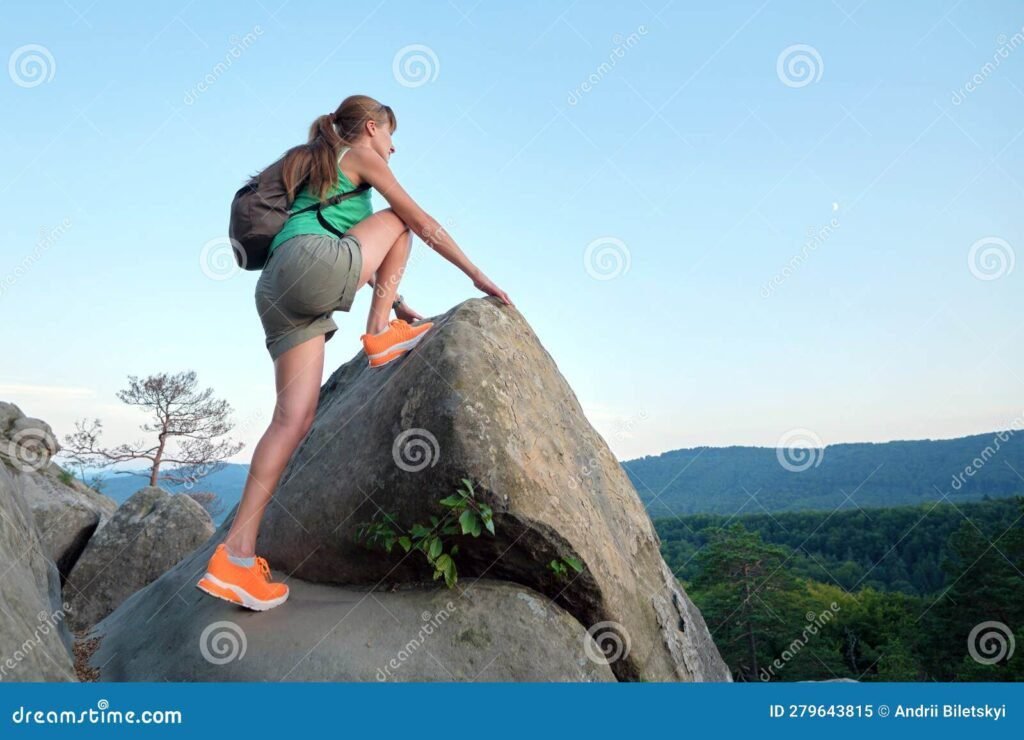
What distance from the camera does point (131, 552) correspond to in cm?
1255

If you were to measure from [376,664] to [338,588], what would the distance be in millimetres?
931

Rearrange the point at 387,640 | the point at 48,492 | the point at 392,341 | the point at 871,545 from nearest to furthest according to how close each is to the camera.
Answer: the point at 387,640 < the point at 392,341 < the point at 48,492 < the point at 871,545

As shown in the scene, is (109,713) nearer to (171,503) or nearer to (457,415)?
(457,415)

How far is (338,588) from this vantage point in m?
5.84

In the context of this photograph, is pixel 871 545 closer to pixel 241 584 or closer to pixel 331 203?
pixel 241 584

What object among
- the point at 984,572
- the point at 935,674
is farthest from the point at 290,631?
the point at 935,674

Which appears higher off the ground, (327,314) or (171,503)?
(327,314)

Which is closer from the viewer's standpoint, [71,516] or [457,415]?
[457,415]

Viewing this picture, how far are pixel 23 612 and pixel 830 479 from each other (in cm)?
10354

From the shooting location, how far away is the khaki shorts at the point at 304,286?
500 cm

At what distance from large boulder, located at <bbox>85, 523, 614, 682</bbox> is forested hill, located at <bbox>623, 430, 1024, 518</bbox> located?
73.5 meters

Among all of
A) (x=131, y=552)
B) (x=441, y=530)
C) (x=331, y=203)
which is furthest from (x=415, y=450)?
(x=131, y=552)
